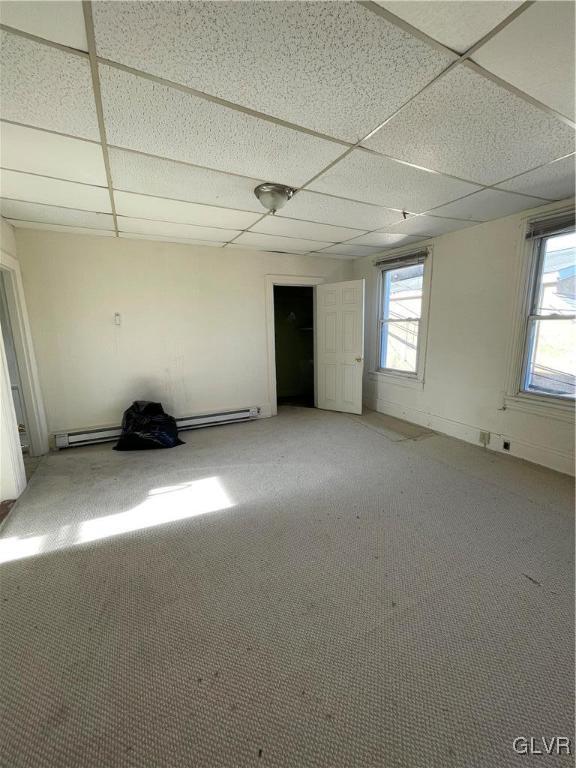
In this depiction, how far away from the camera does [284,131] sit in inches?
63.0

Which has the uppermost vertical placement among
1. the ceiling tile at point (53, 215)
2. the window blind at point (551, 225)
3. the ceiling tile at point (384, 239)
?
the ceiling tile at point (53, 215)

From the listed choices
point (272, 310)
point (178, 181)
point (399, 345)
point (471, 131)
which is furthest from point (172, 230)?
point (399, 345)

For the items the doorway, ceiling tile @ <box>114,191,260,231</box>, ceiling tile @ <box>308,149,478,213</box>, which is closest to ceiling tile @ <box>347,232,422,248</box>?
ceiling tile @ <box>308,149,478,213</box>

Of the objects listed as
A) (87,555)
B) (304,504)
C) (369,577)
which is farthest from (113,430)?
(369,577)

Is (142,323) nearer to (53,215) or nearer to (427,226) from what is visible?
(53,215)

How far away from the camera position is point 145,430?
11.5 feet

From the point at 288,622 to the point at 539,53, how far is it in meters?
2.53

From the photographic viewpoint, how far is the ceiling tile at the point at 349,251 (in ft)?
13.5

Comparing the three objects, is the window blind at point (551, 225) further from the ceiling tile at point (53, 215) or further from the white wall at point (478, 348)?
the ceiling tile at point (53, 215)

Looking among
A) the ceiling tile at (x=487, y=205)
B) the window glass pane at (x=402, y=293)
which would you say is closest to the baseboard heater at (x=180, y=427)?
the window glass pane at (x=402, y=293)

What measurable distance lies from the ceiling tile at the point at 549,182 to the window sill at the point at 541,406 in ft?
5.59

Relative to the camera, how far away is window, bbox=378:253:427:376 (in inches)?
161

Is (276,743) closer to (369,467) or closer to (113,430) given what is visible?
(369,467)

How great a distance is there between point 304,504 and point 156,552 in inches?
41.5
